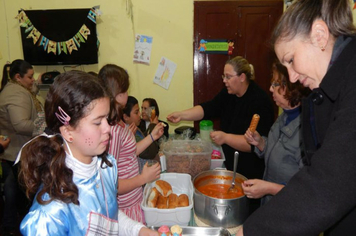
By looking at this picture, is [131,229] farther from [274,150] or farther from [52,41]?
[52,41]

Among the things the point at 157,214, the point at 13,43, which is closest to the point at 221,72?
the point at 157,214

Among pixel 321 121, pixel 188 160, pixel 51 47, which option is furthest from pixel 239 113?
pixel 51 47

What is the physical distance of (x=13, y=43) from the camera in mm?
3881

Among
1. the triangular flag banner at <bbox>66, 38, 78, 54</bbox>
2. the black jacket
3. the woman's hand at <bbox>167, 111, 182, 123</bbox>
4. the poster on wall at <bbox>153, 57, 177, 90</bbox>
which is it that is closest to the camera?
the black jacket

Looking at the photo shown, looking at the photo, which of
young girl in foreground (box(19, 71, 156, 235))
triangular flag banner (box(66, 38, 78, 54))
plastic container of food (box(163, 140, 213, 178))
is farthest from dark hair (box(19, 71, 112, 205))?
triangular flag banner (box(66, 38, 78, 54))

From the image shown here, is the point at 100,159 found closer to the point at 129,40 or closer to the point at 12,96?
the point at 12,96

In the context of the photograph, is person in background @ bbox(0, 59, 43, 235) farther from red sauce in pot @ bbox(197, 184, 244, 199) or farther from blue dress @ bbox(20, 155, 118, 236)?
red sauce in pot @ bbox(197, 184, 244, 199)

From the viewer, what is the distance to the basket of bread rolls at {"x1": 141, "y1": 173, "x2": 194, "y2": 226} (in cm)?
133

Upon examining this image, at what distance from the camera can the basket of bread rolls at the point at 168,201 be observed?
1327 mm

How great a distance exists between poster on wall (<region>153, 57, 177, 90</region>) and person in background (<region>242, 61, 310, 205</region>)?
240 centimetres

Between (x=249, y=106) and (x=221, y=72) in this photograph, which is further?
(x=221, y=72)

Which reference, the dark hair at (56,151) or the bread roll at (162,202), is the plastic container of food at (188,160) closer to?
the bread roll at (162,202)

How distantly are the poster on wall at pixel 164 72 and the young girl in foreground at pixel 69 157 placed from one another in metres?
2.84

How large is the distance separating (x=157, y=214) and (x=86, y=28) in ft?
10.3
